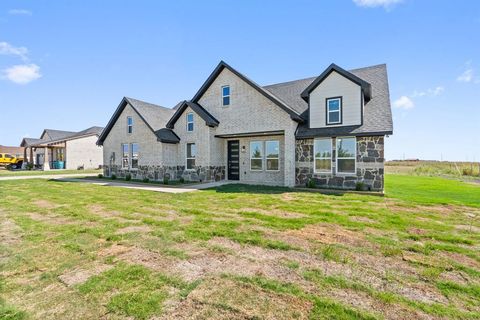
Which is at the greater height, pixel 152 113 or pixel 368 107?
pixel 152 113

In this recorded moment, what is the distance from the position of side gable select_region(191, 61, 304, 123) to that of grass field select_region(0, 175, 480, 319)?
7414 mm

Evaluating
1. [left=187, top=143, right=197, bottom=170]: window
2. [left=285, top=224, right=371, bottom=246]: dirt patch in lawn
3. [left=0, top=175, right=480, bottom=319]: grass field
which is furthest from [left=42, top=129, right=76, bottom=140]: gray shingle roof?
[left=285, top=224, right=371, bottom=246]: dirt patch in lawn

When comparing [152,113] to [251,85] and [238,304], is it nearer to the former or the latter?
[251,85]

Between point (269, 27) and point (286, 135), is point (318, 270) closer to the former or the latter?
point (286, 135)

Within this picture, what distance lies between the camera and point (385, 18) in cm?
1228

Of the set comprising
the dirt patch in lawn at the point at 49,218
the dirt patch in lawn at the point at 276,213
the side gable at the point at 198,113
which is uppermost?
the side gable at the point at 198,113

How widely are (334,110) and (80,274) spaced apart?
43.1 feet

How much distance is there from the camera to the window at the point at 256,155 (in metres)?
15.7

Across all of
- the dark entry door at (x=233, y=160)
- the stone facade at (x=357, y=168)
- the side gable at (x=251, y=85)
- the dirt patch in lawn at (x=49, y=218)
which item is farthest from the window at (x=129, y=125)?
the stone facade at (x=357, y=168)

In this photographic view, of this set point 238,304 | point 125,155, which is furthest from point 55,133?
point 238,304

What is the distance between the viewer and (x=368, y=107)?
43.6 feet

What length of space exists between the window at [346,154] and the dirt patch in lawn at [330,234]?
7.36 metres

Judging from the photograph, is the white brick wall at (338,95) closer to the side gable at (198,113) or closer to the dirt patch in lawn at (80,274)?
the side gable at (198,113)

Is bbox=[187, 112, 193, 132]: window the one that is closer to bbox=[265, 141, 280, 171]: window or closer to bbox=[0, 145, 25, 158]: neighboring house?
bbox=[265, 141, 280, 171]: window
